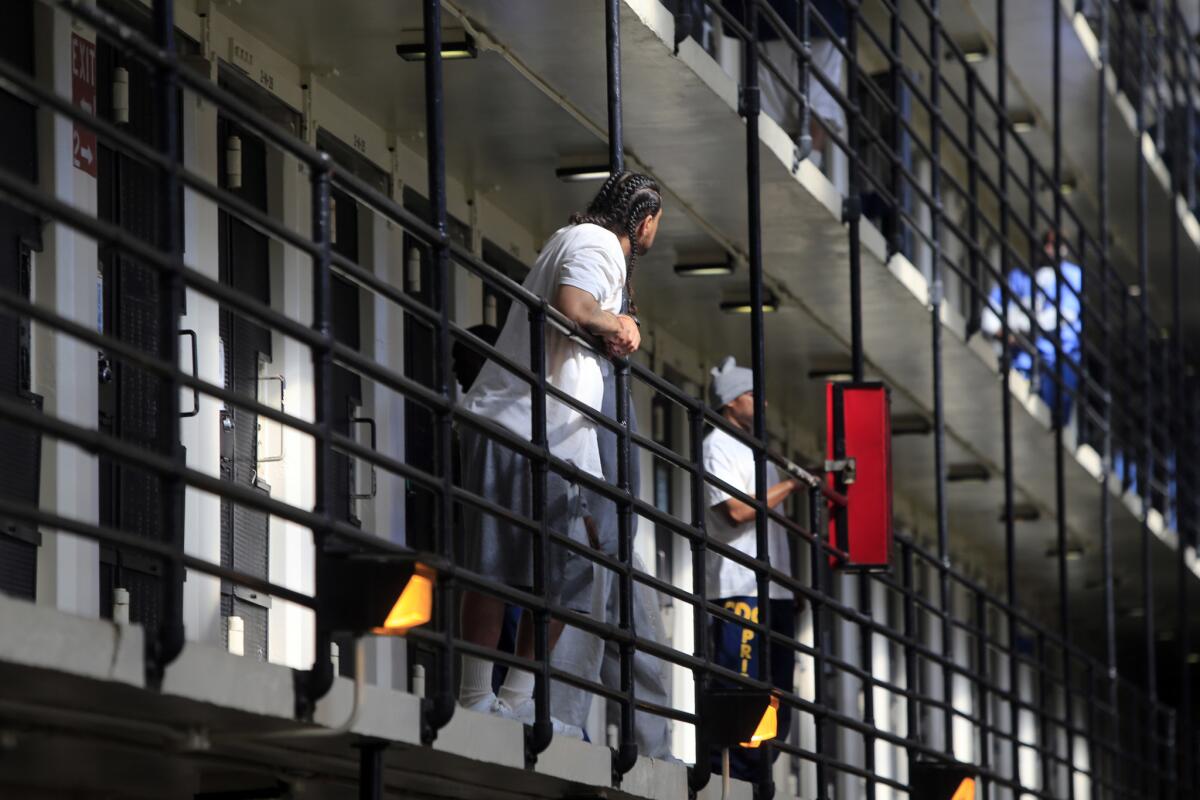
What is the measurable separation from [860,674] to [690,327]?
425 cm

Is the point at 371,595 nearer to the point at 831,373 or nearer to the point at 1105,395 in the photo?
the point at 831,373

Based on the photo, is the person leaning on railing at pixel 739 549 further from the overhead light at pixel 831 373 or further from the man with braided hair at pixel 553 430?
the overhead light at pixel 831 373

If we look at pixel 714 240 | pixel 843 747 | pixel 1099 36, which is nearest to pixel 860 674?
pixel 714 240

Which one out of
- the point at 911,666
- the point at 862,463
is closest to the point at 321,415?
the point at 862,463

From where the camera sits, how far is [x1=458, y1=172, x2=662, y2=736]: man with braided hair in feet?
21.5

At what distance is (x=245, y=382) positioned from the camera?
8180 mm

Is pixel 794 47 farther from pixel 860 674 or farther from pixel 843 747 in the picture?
pixel 843 747

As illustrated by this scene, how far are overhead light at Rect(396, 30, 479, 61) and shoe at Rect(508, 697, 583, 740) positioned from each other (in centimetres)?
268

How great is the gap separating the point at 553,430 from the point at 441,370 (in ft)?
3.92

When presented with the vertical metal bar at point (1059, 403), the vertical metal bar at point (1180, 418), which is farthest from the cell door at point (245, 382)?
the vertical metal bar at point (1180, 418)

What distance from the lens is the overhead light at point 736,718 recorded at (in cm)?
711

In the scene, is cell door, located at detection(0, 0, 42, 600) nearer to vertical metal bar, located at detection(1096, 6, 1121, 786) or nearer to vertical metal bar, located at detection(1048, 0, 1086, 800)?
vertical metal bar, located at detection(1048, 0, 1086, 800)

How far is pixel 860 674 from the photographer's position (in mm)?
8648

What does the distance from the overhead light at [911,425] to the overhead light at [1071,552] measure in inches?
187
